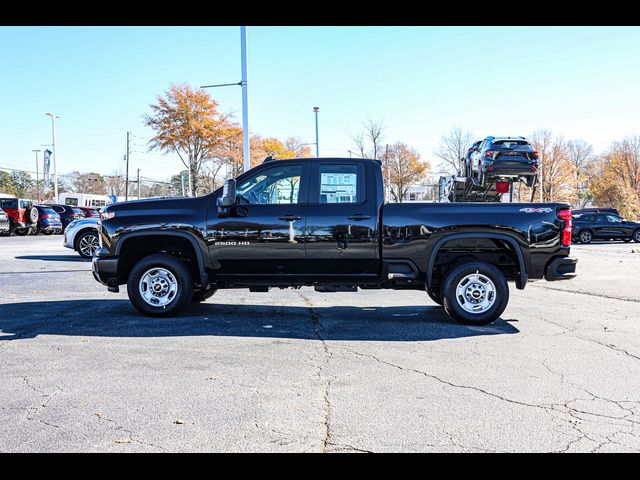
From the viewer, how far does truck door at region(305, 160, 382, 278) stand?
6871 mm

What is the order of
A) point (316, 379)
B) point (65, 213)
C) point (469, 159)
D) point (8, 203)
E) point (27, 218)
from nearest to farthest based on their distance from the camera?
point (316, 379) < point (469, 159) < point (8, 203) < point (27, 218) < point (65, 213)

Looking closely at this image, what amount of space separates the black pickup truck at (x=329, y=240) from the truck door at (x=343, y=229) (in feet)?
0.04

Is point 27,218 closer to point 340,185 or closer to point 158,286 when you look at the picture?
point 158,286

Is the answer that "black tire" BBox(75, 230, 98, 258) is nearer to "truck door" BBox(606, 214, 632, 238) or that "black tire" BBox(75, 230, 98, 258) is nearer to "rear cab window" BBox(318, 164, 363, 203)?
"rear cab window" BBox(318, 164, 363, 203)

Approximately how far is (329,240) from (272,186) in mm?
1039

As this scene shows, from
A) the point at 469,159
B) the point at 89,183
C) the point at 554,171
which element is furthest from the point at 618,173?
the point at 89,183

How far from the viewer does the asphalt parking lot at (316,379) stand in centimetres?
341

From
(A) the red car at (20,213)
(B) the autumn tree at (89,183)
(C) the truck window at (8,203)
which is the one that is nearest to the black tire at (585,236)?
(A) the red car at (20,213)

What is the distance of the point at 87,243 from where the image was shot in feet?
52.7

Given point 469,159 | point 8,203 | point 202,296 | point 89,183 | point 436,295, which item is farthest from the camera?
point 89,183

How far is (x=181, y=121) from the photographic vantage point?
40.9 m
